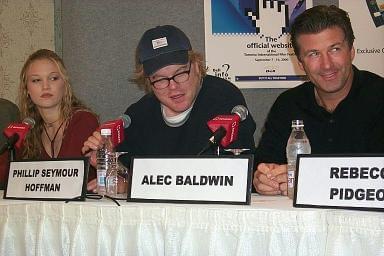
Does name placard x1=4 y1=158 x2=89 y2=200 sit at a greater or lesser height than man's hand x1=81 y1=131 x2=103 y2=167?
lesser

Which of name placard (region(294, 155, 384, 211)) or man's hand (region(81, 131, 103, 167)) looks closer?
name placard (region(294, 155, 384, 211))

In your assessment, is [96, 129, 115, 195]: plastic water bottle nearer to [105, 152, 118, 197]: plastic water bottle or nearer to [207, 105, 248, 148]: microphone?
[105, 152, 118, 197]: plastic water bottle

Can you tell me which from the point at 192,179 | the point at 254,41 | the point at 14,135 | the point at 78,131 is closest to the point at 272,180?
the point at 192,179

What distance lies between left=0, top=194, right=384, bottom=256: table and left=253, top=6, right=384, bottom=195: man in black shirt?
0.52 m

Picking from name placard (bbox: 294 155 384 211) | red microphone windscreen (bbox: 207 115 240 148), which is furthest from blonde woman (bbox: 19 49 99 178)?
name placard (bbox: 294 155 384 211)

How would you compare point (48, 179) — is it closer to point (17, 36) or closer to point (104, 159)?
point (104, 159)

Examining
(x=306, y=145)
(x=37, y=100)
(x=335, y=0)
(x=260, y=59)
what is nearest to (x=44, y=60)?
(x=37, y=100)

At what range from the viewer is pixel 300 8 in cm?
307

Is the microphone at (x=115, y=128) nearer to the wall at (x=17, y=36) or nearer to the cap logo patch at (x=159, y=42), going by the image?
the cap logo patch at (x=159, y=42)

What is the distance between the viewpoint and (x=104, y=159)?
185 centimetres

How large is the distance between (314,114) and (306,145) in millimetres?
302

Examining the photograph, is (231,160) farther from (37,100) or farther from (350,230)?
(37,100)

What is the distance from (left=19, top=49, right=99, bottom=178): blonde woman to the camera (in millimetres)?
2510

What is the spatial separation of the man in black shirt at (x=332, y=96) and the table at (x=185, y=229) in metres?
0.52
